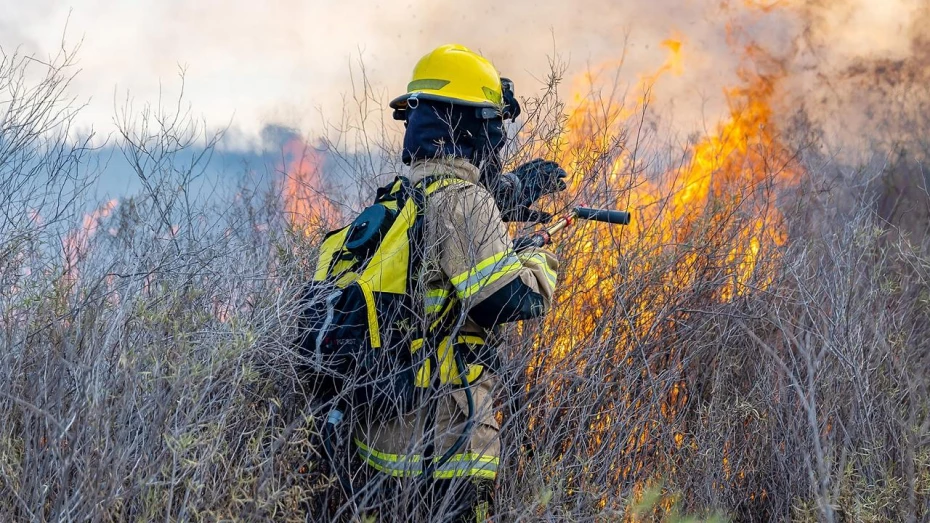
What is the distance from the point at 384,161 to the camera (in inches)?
208

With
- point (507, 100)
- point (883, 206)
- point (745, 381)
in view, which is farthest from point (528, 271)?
point (883, 206)

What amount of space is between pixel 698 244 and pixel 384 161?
1965mm

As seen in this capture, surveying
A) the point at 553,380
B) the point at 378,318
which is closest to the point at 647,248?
the point at 553,380

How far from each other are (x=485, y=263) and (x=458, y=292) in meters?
0.13

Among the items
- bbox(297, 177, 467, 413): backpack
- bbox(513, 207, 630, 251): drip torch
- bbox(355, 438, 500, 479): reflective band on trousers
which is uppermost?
bbox(513, 207, 630, 251): drip torch

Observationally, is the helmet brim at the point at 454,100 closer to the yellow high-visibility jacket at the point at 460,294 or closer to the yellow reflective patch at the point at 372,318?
the yellow high-visibility jacket at the point at 460,294

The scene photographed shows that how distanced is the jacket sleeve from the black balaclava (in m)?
0.21

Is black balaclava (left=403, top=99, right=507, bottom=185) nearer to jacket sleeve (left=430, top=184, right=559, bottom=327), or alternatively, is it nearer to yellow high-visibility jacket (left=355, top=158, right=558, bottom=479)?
yellow high-visibility jacket (left=355, top=158, right=558, bottom=479)

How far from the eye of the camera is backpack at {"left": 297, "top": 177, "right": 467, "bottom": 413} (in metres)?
2.90

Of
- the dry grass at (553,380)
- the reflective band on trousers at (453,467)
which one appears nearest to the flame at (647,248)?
the dry grass at (553,380)

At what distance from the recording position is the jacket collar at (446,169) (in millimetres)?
3020

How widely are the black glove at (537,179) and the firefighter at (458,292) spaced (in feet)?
0.72

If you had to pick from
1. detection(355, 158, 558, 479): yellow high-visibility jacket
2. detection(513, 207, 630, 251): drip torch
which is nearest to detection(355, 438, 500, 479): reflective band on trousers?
detection(355, 158, 558, 479): yellow high-visibility jacket

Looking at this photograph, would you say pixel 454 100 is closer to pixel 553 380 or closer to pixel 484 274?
pixel 484 274
